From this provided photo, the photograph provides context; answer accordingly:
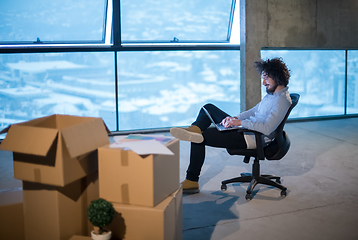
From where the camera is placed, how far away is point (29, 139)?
5.75 ft

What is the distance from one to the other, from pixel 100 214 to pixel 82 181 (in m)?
0.33

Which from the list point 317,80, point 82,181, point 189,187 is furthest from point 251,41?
point 82,181

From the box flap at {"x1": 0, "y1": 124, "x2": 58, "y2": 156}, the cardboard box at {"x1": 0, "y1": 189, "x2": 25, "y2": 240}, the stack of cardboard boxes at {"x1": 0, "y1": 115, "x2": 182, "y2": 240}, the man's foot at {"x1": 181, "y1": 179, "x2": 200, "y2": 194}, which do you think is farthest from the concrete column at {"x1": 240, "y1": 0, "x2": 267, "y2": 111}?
the box flap at {"x1": 0, "y1": 124, "x2": 58, "y2": 156}

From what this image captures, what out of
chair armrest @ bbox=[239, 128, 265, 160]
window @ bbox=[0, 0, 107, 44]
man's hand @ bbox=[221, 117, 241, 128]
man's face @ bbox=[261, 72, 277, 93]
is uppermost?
window @ bbox=[0, 0, 107, 44]

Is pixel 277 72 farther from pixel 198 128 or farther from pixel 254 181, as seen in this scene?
pixel 254 181

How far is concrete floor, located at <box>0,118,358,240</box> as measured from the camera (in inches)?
98.1

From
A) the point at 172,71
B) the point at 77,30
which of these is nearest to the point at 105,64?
the point at 77,30

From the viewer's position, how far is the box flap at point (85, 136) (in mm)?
1724

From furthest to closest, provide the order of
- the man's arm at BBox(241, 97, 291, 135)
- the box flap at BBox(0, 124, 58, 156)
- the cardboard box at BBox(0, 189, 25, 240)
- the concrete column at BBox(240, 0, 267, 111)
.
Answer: the concrete column at BBox(240, 0, 267, 111) → the man's arm at BBox(241, 97, 291, 135) → the cardboard box at BBox(0, 189, 25, 240) → the box flap at BBox(0, 124, 58, 156)

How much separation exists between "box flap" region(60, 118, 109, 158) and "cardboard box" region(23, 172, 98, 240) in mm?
214

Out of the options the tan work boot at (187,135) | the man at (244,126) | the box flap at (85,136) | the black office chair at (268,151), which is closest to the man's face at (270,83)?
the man at (244,126)

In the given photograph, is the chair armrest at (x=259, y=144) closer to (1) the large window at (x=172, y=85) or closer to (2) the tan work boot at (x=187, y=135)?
(2) the tan work boot at (x=187, y=135)

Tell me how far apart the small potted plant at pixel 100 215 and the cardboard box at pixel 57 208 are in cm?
22

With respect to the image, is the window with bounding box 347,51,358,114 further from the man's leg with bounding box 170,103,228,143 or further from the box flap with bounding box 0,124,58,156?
the box flap with bounding box 0,124,58,156
